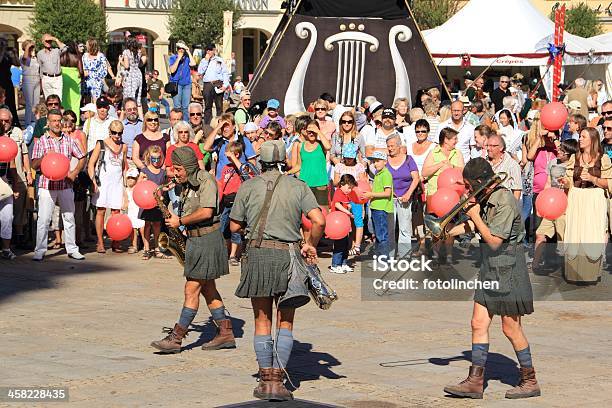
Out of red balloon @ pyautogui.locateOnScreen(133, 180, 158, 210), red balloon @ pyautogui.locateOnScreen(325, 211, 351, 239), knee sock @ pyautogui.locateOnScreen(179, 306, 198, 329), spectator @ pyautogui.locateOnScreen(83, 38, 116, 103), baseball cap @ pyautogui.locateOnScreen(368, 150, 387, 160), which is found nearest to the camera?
knee sock @ pyautogui.locateOnScreen(179, 306, 198, 329)

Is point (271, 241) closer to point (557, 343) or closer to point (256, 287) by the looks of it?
point (256, 287)

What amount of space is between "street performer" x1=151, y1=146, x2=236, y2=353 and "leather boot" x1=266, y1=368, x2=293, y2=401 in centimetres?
149

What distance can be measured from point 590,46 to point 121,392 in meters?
26.4

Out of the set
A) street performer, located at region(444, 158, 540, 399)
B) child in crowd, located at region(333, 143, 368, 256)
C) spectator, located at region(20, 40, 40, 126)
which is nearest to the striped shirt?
child in crowd, located at region(333, 143, 368, 256)

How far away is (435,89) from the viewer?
2016 cm

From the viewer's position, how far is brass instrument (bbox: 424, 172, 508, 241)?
9.14 m

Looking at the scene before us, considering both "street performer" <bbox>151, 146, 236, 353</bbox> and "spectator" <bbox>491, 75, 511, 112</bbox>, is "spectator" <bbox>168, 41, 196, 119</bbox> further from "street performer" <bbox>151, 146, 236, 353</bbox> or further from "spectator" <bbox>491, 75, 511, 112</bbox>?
"street performer" <bbox>151, 146, 236, 353</bbox>

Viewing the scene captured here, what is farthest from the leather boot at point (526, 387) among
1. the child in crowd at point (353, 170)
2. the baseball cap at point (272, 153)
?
the child in crowd at point (353, 170)

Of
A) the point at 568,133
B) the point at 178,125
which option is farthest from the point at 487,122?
the point at 178,125

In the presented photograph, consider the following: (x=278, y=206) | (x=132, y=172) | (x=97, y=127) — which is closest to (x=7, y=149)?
(x=132, y=172)

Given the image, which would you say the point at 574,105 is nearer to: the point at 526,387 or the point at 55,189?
the point at 55,189

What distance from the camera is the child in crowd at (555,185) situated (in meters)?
14.5

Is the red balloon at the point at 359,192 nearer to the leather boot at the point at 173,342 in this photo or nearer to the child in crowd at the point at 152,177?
the child in crowd at the point at 152,177

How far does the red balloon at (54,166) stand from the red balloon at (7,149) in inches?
13.5
